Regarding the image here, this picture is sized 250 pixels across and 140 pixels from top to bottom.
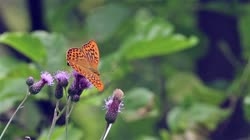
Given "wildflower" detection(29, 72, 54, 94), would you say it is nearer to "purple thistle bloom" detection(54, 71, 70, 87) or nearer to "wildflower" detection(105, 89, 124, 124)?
"purple thistle bloom" detection(54, 71, 70, 87)

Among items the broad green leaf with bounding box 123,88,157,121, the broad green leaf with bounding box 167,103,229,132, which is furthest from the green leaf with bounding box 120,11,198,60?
the broad green leaf with bounding box 167,103,229,132

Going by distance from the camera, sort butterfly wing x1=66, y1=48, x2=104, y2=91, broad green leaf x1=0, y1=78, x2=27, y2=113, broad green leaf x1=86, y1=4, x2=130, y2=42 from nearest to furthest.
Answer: butterfly wing x1=66, y1=48, x2=104, y2=91 → broad green leaf x1=0, y1=78, x2=27, y2=113 → broad green leaf x1=86, y1=4, x2=130, y2=42

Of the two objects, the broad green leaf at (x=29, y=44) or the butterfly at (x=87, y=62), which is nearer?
the butterfly at (x=87, y=62)

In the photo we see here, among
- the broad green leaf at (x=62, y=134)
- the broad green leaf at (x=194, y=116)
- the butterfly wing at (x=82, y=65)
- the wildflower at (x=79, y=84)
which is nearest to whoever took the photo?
the butterfly wing at (x=82, y=65)

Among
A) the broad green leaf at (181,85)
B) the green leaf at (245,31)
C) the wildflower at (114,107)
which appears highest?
the green leaf at (245,31)

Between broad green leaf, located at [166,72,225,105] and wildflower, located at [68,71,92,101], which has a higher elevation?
broad green leaf, located at [166,72,225,105]

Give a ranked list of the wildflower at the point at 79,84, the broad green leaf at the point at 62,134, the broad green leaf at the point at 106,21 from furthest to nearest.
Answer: the broad green leaf at the point at 106,21 → the broad green leaf at the point at 62,134 → the wildflower at the point at 79,84

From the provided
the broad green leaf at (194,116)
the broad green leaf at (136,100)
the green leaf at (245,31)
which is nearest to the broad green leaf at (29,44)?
the broad green leaf at (136,100)

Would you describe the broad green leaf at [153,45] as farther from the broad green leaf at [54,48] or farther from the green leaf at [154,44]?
the broad green leaf at [54,48]

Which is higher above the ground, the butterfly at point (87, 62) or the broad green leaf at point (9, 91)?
the broad green leaf at point (9, 91)

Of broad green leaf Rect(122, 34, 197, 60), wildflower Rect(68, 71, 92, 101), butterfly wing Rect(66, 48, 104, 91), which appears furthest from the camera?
broad green leaf Rect(122, 34, 197, 60)
